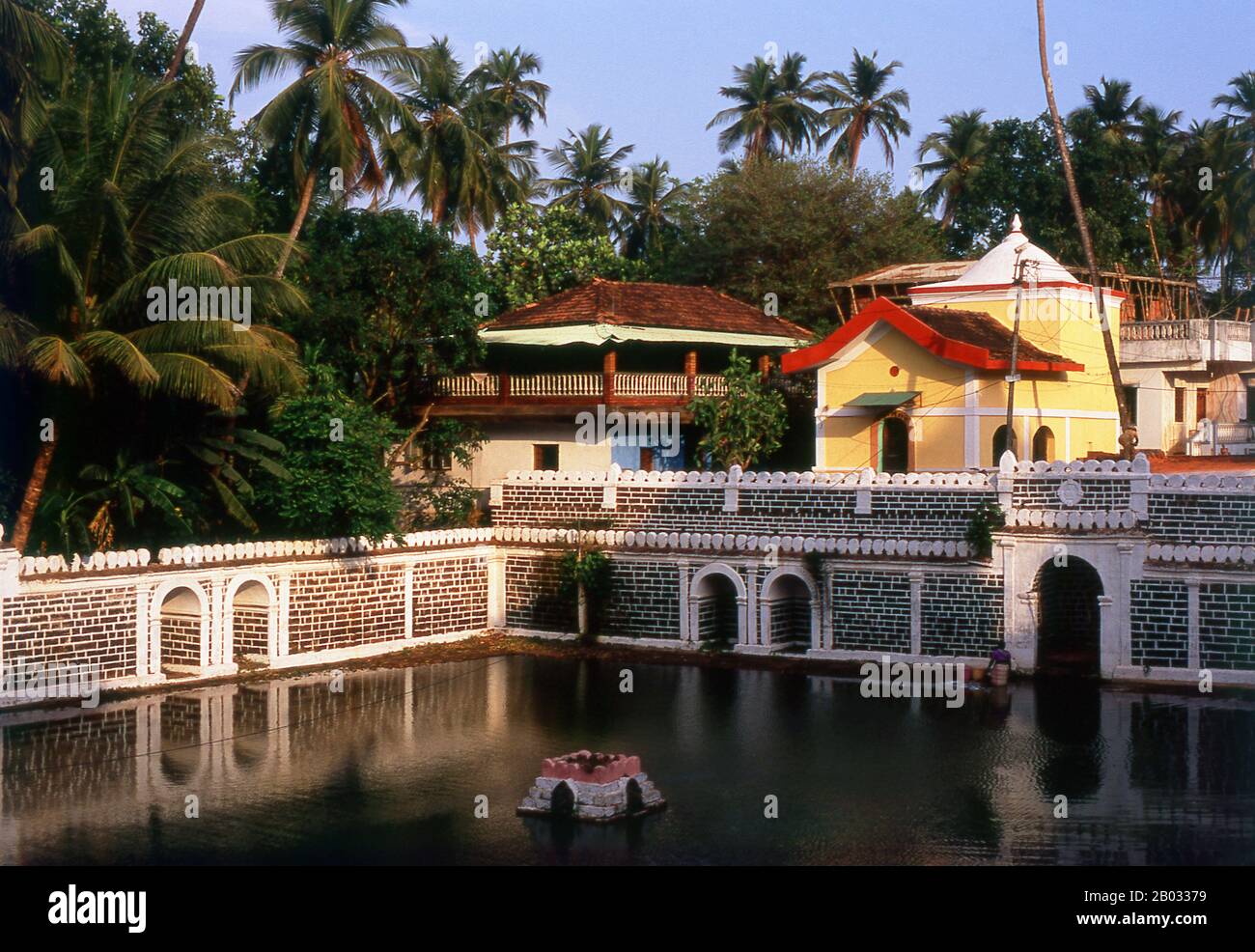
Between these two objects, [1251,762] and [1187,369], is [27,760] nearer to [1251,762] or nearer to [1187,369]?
[1251,762]

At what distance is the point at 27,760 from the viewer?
1652 centimetres

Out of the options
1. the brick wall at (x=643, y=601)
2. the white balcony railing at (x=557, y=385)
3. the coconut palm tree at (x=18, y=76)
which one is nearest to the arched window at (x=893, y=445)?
the white balcony railing at (x=557, y=385)

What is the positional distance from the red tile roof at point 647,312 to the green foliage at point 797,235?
3.90 m

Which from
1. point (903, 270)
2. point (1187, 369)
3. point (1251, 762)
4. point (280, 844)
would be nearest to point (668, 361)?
point (903, 270)

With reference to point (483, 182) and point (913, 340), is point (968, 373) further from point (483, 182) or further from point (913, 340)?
point (483, 182)

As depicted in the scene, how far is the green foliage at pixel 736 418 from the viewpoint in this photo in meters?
31.2

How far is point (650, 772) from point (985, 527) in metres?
8.18

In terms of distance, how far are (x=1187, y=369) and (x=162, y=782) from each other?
29.1 m

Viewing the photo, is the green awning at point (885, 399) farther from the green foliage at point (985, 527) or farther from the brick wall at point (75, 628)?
the brick wall at point (75, 628)

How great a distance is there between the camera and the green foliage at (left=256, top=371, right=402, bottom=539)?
76.2 feet

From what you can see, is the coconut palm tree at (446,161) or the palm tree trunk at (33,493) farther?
the coconut palm tree at (446,161)

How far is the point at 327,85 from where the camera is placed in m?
28.5

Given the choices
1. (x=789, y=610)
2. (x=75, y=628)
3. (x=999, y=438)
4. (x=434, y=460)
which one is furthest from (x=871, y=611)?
(x=434, y=460)

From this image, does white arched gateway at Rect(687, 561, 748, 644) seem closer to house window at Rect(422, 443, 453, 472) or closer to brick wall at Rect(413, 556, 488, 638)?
brick wall at Rect(413, 556, 488, 638)
